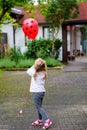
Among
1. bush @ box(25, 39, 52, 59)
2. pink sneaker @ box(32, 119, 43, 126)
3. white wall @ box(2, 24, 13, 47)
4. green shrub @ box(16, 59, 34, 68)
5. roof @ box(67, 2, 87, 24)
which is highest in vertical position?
roof @ box(67, 2, 87, 24)

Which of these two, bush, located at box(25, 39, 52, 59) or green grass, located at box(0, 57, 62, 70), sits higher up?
bush, located at box(25, 39, 52, 59)

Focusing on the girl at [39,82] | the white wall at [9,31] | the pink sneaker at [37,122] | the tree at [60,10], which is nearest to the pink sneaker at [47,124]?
the girl at [39,82]

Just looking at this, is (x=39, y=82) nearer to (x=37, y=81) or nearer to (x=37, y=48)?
(x=37, y=81)

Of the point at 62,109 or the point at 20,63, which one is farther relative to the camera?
the point at 20,63

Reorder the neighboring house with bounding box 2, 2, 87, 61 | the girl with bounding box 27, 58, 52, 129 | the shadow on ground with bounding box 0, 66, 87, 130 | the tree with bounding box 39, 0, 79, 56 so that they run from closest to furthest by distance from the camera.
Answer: the girl with bounding box 27, 58, 52, 129 → the shadow on ground with bounding box 0, 66, 87, 130 → the tree with bounding box 39, 0, 79, 56 → the neighboring house with bounding box 2, 2, 87, 61

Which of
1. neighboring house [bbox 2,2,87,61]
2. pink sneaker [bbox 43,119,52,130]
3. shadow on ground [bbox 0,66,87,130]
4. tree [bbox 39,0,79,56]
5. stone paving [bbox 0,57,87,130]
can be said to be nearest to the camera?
pink sneaker [bbox 43,119,52,130]

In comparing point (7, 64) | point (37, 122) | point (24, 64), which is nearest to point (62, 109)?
point (37, 122)

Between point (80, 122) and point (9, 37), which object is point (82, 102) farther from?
point (9, 37)

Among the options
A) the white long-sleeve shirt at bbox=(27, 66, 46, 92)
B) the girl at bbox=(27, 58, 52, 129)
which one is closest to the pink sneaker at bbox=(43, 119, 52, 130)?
the girl at bbox=(27, 58, 52, 129)

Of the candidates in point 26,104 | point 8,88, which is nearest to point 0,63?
point 8,88

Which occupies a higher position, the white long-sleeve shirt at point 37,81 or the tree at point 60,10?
the tree at point 60,10

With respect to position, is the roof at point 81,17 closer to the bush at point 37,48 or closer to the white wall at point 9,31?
the bush at point 37,48

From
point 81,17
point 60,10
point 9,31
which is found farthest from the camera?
point 9,31

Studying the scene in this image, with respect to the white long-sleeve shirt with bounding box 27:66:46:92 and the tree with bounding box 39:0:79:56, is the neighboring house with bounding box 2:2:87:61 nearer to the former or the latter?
the tree with bounding box 39:0:79:56
